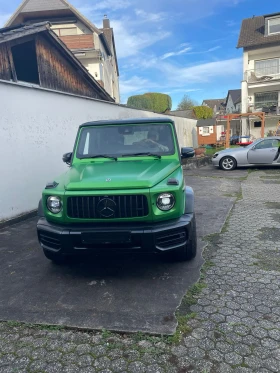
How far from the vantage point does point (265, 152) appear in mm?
12336

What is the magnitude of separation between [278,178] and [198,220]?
640cm

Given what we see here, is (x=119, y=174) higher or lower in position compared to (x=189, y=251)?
higher

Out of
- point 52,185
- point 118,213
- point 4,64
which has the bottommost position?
point 118,213

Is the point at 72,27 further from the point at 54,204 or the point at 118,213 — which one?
the point at 118,213

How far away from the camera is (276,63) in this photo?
28.5 meters

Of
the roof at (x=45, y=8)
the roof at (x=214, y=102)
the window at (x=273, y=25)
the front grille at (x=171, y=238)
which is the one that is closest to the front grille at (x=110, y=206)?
the front grille at (x=171, y=238)

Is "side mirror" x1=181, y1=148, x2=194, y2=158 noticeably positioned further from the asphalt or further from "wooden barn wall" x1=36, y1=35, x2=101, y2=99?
"wooden barn wall" x1=36, y1=35, x2=101, y2=99

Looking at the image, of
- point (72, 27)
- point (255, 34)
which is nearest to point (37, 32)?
point (72, 27)

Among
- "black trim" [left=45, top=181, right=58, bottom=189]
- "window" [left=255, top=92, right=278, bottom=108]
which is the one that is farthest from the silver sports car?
"window" [left=255, top=92, right=278, bottom=108]

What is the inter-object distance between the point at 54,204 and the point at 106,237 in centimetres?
77

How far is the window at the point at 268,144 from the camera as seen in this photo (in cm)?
1223

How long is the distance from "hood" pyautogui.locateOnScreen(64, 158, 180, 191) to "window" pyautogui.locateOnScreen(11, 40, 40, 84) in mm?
7656

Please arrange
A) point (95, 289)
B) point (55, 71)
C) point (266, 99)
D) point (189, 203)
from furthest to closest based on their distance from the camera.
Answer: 1. point (266, 99)
2. point (55, 71)
3. point (189, 203)
4. point (95, 289)

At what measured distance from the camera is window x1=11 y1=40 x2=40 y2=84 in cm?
972
